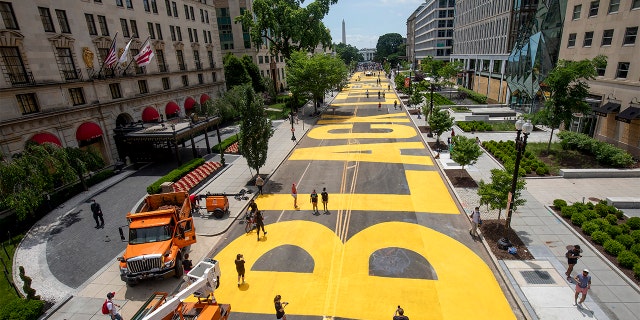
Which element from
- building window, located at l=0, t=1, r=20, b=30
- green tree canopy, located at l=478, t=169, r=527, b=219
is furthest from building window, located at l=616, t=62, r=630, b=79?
building window, located at l=0, t=1, r=20, b=30

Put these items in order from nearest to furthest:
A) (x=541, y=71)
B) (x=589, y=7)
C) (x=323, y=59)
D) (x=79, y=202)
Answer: (x=79, y=202) → (x=589, y=7) → (x=541, y=71) → (x=323, y=59)

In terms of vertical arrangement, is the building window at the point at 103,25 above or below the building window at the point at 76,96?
above

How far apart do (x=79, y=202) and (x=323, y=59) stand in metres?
38.2

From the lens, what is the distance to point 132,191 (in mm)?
25781

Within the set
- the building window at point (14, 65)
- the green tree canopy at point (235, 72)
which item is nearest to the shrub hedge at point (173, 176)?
the building window at point (14, 65)

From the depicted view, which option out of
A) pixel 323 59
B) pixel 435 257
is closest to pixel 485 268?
pixel 435 257

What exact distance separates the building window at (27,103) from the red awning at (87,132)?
362 centimetres

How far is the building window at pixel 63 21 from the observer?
28.4m

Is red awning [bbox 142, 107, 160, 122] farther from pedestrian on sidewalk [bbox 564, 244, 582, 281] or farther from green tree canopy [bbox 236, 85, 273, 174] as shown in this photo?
pedestrian on sidewalk [bbox 564, 244, 582, 281]

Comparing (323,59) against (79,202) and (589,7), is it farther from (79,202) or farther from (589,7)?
(79,202)

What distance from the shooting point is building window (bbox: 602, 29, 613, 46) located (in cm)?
2861

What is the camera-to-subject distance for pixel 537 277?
45.3 feet

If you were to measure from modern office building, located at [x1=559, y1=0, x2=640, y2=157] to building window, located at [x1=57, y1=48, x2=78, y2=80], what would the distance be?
4785 cm

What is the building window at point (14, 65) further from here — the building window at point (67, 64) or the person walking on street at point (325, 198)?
the person walking on street at point (325, 198)
